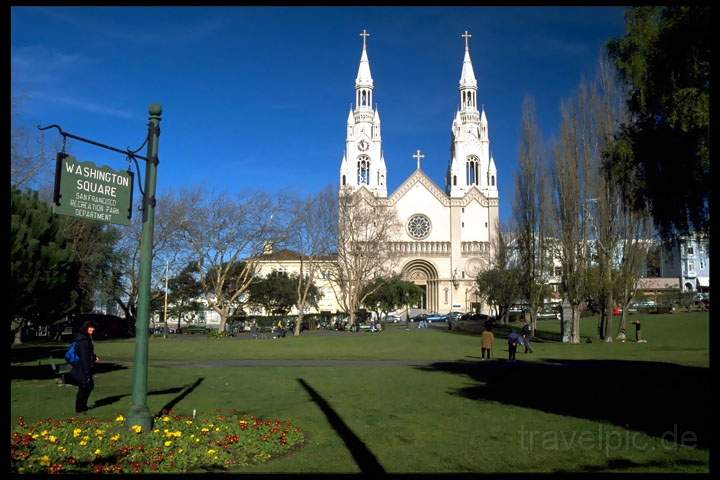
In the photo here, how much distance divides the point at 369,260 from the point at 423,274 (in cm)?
2971

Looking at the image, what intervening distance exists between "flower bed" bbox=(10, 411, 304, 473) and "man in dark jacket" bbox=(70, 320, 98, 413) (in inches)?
33.3

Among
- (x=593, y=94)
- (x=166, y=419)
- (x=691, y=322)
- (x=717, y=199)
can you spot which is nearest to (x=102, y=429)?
(x=166, y=419)

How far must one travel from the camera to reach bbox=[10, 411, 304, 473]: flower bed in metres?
6.39

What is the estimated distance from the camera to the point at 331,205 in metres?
45.6

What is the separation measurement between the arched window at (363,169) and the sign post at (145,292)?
67141 mm

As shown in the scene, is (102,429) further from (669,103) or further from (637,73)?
(637,73)

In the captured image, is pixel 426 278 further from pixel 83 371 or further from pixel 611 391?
pixel 83 371

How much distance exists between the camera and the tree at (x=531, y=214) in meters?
34.5

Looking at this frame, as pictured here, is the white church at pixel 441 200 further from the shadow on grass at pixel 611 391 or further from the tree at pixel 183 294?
the shadow on grass at pixel 611 391

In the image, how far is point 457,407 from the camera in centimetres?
1022

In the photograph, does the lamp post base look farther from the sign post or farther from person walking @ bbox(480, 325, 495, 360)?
person walking @ bbox(480, 325, 495, 360)

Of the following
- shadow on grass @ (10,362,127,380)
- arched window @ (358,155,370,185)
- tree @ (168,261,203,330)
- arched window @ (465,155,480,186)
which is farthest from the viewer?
arched window @ (465,155,480,186)

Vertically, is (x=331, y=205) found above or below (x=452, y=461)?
above
